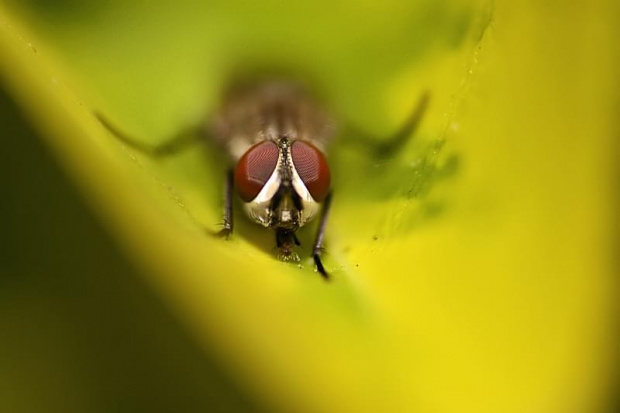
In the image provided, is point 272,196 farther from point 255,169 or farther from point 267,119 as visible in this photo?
point 267,119

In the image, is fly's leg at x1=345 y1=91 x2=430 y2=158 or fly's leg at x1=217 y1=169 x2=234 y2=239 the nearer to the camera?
fly's leg at x1=217 y1=169 x2=234 y2=239

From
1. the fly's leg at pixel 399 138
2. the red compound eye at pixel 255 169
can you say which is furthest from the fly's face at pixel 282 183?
the fly's leg at pixel 399 138

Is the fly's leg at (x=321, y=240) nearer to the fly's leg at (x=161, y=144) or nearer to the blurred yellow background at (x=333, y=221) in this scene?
the blurred yellow background at (x=333, y=221)

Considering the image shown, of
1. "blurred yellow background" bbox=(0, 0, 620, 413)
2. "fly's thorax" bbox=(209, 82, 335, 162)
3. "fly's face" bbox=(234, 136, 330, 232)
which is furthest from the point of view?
"fly's thorax" bbox=(209, 82, 335, 162)

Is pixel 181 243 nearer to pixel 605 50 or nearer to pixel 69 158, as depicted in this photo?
pixel 69 158

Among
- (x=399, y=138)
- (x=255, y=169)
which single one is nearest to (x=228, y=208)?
(x=255, y=169)

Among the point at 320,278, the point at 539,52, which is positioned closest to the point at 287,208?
the point at 320,278

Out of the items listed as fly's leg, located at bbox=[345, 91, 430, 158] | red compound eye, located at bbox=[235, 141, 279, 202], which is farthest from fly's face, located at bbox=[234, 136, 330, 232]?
fly's leg, located at bbox=[345, 91, 430, 158]

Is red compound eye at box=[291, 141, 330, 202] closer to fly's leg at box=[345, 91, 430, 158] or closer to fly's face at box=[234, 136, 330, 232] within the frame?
fly's face at box=[234, 136, 330, 232]
